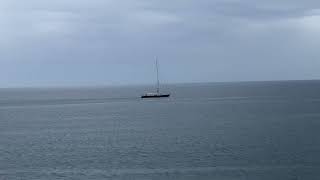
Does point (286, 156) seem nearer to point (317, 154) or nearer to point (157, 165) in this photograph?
point (317, 154)

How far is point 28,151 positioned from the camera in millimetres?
95750

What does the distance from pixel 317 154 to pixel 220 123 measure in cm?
6082

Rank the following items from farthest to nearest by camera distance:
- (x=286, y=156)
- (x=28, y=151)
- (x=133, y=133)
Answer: (x=133, y=133)
(x=28, y=151)
(x=286, y=156)

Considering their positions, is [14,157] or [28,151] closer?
[14,157]

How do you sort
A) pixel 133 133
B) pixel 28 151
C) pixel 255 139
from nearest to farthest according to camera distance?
pixel 28 151 → pixel 255 139 → pixel 133 133

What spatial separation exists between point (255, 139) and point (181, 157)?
2465cm

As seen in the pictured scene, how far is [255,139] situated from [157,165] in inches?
1256

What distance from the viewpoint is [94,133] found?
12800 cm

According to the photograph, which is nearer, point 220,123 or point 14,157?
point 14,157

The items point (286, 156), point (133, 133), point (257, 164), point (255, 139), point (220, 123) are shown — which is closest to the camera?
A: point (257, 164)

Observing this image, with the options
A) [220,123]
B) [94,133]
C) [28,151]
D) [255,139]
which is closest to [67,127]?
[94,133]

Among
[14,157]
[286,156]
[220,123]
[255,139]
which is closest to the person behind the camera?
[286,156]

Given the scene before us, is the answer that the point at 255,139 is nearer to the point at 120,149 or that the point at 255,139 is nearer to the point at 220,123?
the point at 120,149

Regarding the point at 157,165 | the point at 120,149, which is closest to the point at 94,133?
the point at 120,149
